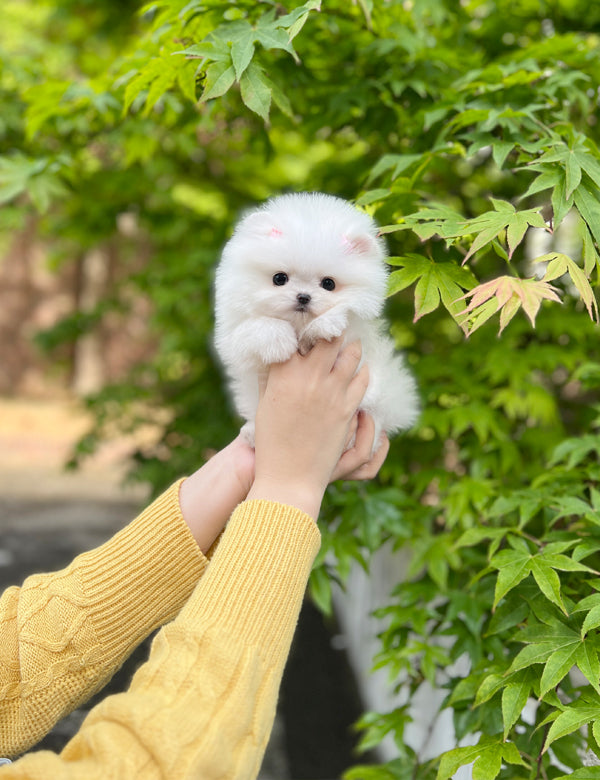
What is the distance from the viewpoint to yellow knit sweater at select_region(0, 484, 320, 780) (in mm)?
843

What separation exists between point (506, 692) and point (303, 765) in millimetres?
2089

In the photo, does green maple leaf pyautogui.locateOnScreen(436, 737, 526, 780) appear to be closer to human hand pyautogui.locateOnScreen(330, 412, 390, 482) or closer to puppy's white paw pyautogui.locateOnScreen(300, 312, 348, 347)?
human hand pyautogui.locateOnScreen(330, 412, 390, 482)

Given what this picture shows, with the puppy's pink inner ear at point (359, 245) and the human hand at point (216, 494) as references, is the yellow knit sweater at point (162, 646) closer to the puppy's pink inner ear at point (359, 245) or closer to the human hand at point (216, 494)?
the human hand at point (216, 494)

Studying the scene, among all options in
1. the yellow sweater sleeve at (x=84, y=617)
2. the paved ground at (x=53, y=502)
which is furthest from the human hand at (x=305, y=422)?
the paved ground at (x=53, y=502)

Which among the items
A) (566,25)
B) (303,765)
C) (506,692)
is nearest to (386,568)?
(303,765)

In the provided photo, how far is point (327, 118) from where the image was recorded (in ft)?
6.19

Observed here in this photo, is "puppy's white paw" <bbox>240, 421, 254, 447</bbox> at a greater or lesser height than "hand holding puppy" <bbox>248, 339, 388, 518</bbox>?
lesser

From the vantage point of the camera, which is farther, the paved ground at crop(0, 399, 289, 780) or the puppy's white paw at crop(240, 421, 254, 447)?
the paved ground at crop(0, 399, 289, 780)

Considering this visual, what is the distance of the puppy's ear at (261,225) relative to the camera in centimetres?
114

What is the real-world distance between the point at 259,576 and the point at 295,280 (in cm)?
48

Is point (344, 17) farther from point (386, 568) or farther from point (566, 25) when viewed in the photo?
point (386, 568)

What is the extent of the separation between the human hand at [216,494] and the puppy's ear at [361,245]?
38 centimetres

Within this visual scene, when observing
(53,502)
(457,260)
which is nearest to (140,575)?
(457,260)

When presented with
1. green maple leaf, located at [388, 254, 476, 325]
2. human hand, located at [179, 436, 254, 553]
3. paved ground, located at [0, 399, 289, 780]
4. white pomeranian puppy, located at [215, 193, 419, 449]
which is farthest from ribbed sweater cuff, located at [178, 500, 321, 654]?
paved ground, located at [0, 399, 289, 780]
